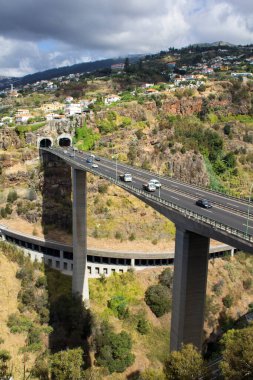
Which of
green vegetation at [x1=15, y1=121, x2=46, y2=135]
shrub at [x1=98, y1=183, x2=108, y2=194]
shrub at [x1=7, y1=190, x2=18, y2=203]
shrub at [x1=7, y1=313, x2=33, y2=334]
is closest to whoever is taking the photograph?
shrub at [x1=7, y1=313, x2=33, y2=334]

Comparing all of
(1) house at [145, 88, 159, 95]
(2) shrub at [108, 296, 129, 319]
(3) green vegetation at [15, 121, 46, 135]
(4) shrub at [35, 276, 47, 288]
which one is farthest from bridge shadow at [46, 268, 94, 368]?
(1) house at [145, 88, 159, 95]

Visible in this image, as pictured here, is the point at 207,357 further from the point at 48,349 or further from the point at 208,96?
the point at 208,96

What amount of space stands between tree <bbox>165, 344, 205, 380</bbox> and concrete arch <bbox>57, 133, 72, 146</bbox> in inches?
2570

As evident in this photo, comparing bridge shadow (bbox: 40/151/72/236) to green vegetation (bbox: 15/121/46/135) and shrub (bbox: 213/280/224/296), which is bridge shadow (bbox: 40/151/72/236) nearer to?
green vegetation (bbox: 15/121/46/135)

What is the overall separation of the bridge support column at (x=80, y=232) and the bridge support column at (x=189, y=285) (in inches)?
A: 1005

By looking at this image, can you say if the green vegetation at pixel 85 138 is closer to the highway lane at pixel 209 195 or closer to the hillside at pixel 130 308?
the hillside at pixel 130 308

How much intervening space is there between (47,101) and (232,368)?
123260 millimetres

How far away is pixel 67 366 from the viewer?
27.3m

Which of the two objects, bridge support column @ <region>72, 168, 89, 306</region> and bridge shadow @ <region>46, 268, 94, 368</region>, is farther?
bridge support column @ <region>72, 168, 89, 306</region>

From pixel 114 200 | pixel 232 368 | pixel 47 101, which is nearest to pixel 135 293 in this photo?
pixel 114 200

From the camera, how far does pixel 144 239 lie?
59562 mm

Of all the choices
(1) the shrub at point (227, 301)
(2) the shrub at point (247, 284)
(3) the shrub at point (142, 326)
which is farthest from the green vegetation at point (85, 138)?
(1) the shrub at point (227, 301)

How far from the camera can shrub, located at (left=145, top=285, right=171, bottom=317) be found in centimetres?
5022

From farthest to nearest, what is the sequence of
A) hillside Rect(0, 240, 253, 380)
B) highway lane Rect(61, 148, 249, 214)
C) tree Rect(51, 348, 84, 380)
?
hillside Rect(0, 240, 253, 380), highway lane Rect(61, 148, 249, 214), tree Rect(51, 348, 84, 380)
